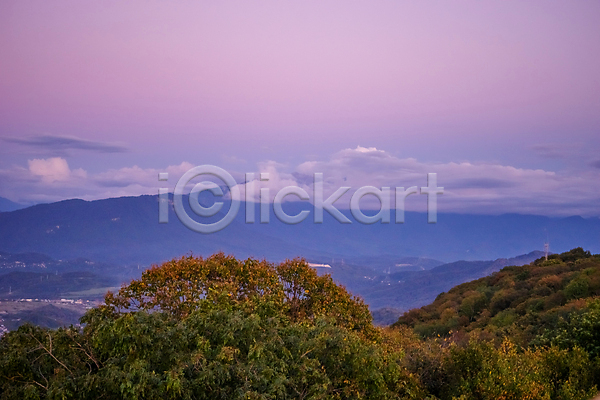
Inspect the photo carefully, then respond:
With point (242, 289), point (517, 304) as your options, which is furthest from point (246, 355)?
point (517, 304)

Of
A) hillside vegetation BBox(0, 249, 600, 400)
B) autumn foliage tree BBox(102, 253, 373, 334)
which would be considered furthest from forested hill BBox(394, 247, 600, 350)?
autumn foliage tree BBox(102, 253, 373, 334)

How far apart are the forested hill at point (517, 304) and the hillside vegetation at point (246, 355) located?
10.2m

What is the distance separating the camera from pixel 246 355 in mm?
11133

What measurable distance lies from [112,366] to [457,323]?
44916 mm

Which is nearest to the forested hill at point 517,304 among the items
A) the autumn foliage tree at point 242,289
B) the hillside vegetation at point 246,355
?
the hillside vegetation at point 246,355

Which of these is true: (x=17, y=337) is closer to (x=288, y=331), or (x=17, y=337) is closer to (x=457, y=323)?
(x=288, y=331)

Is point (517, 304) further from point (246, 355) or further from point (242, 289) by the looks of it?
point (246, 355)

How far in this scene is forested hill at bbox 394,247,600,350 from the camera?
3462 centimetres

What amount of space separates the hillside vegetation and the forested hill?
403 inches

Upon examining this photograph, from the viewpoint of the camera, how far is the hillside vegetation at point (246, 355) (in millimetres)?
9641

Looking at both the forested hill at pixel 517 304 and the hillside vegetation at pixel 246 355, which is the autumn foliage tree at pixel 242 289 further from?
the forested hill at pixel 517 304

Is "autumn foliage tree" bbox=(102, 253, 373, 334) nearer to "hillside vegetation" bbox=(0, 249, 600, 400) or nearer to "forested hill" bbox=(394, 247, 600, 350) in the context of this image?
"hillside vegetation" bbox=(0, 249, 600, 400)

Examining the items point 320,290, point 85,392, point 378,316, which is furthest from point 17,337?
point 378,316

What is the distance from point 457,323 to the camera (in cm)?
4931
